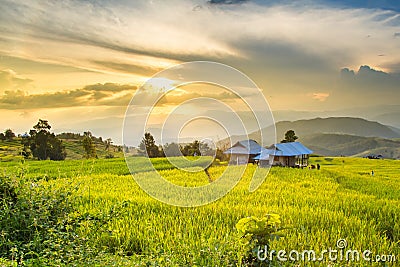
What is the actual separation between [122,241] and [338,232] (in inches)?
95.5

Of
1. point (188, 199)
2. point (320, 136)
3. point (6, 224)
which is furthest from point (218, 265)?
point (320, 136)

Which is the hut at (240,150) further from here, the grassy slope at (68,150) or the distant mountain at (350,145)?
the distant mountain at (350,145)

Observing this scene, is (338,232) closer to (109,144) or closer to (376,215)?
(376,215)

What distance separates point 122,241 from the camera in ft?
12.4

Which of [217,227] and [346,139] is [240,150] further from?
[346,139]

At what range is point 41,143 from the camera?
815 inches

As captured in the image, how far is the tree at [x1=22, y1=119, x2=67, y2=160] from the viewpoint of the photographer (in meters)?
20.2

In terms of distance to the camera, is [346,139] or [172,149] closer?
[172,149]

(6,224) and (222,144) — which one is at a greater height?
(222,144)

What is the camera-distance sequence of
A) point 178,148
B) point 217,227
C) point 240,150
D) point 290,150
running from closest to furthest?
point 217,227
point 178,148
point 240,150
point 290,150

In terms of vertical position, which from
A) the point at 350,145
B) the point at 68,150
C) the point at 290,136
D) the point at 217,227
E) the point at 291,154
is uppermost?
the point at 350,145

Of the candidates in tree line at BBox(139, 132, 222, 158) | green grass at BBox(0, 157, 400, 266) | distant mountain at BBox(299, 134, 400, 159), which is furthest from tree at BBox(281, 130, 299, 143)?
distant mountain at BBox(299, 134, 400, 159)

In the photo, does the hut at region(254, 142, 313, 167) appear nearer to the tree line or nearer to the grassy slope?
the grassy slope

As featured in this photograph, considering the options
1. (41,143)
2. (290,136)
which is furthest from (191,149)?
(290,136)
